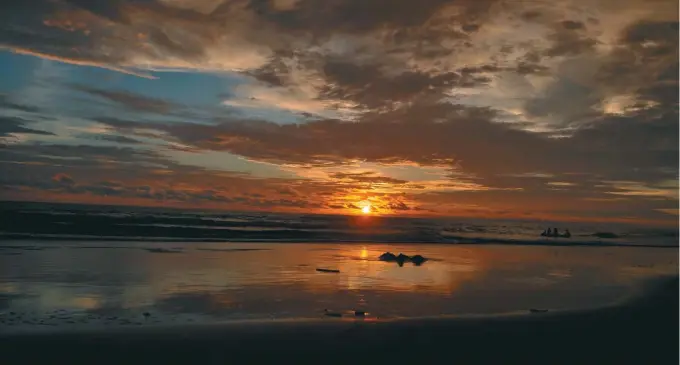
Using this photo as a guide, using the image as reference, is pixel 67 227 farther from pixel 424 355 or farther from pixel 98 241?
pixel 424 355

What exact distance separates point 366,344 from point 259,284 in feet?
20.3

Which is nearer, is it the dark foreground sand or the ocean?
the dark foreground sand

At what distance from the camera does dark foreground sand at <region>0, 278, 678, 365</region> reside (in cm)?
912

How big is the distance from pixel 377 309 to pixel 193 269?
7718 mm

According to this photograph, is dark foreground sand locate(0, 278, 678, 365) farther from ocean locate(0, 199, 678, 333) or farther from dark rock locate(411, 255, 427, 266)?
dark rock locate(411, 255, 427, 266)

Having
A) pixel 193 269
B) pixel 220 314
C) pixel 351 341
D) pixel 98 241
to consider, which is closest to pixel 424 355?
pixel 351 341

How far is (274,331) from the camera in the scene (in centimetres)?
1070

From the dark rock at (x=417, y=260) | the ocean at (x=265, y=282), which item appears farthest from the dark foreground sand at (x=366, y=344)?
the dark rock at (x=417, y=260)

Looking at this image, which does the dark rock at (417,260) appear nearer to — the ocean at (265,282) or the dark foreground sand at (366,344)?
the ocean at (265,282)

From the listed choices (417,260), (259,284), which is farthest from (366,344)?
(417,260)

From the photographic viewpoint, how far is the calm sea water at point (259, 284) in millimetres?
12047

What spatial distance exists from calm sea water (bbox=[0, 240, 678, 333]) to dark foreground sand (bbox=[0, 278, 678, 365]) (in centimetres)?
86

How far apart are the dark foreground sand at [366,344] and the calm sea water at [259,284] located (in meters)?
0.86

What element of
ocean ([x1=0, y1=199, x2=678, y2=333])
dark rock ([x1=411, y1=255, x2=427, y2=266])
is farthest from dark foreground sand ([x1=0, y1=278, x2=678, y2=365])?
dark rock ([x1=411, y1=255, x2=427, y2=266])
